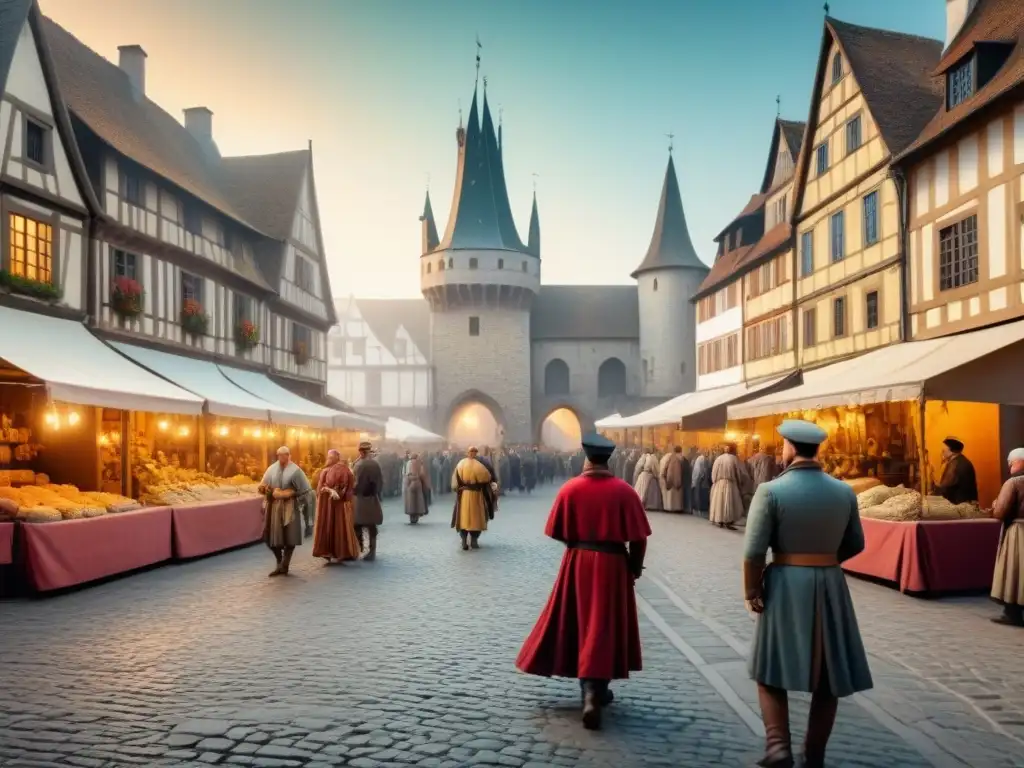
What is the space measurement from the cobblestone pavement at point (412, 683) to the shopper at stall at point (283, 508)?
799 mm

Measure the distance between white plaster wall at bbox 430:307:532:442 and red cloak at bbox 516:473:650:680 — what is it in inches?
1970

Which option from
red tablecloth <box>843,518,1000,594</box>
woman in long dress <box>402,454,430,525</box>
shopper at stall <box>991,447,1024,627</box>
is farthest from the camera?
woman in long dress <box>402,454,430,525</box>

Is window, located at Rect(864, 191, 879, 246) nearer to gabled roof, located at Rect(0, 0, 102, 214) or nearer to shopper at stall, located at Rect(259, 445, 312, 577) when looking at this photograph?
shopper at stall, located at Rect(259, 445, 312, 577)

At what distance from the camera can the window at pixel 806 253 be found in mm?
25312

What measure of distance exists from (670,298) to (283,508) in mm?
45497

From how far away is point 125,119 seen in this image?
2384 centimetres

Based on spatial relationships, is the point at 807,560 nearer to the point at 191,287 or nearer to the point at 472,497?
the point at 472,497

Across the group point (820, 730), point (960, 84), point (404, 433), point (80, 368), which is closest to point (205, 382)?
point (80, 368)

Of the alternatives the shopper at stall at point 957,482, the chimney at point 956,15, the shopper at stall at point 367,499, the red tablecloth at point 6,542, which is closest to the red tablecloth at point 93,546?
the red tablecloth at point 6,542

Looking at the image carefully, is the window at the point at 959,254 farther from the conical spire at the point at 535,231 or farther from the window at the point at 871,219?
the conical spire at the point at 535,231

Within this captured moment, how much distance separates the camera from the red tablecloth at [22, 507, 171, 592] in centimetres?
1119

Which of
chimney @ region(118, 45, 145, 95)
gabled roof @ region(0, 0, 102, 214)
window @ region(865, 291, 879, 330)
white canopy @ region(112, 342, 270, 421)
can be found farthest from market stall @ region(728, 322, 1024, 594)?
chimney @ region(118, 45, 145, 95)

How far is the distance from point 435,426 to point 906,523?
45.4 metres

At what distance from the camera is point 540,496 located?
34812mm
